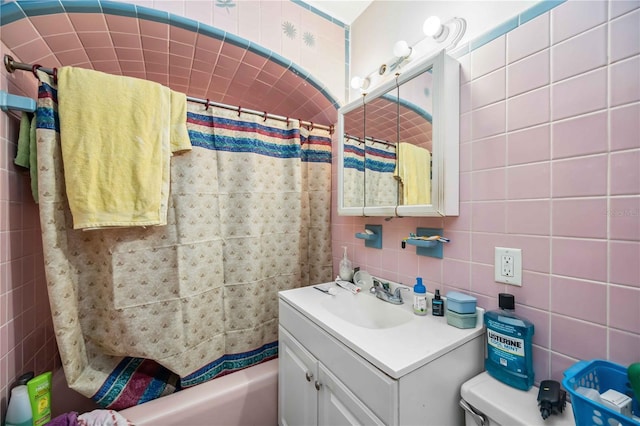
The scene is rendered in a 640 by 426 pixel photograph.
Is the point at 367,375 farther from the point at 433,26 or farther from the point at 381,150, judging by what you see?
the point at 433,26

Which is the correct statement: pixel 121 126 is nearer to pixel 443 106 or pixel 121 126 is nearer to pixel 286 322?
pixel 286 322

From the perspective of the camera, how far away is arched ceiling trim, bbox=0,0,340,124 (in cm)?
97

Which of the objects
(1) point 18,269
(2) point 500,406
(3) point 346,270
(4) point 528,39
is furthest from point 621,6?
(1) point 18,269

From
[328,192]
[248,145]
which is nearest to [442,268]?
[328,192]

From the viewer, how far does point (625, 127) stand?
632mm

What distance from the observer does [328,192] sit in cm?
168

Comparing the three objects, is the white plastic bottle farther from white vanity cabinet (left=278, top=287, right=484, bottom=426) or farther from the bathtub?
white vanity cabinet (left=278, top=287, right=484, bottom=426)

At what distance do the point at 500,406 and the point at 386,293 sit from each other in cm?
53

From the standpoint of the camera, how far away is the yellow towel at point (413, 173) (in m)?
1.01

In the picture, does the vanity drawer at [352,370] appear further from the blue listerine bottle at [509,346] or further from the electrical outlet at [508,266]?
the electrical outlet at [508,266]

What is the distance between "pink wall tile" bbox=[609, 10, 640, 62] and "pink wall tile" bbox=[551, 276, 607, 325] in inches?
23.2

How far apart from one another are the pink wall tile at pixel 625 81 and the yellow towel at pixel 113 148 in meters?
1.53

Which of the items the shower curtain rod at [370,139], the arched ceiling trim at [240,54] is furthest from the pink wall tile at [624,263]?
the arched ceiling trim at [240,54]

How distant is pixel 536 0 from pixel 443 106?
1.23 ft
